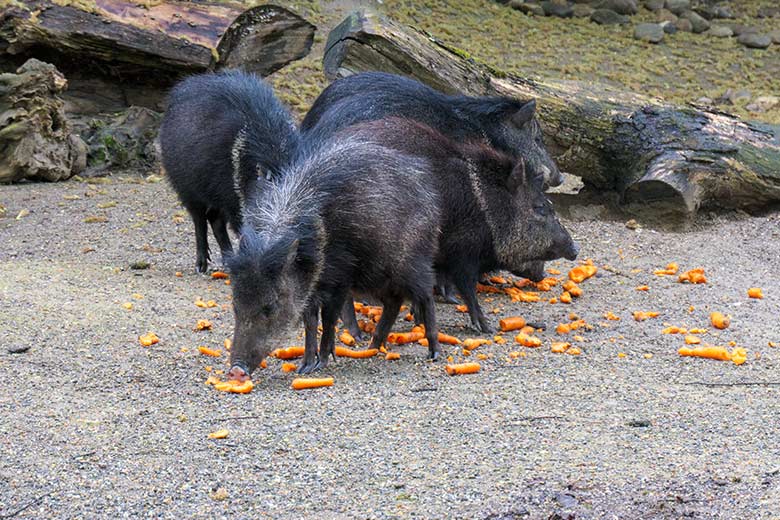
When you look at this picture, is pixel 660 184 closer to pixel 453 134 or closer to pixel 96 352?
pixel 453 134

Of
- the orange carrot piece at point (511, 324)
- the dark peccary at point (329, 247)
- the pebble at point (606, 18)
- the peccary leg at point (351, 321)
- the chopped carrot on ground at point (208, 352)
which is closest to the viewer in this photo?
the dark peccary at point (329, 247)

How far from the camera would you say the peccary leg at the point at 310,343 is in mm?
4938

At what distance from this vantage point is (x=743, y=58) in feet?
43.9

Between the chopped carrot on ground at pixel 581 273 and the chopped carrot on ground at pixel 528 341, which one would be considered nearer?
the chopped carrot on ground at pixel 528 341

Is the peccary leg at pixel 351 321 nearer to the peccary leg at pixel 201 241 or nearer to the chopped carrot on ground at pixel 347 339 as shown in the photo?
the chopped carrot on ground at pixel 347 339

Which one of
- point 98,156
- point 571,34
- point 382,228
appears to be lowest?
point 98,156

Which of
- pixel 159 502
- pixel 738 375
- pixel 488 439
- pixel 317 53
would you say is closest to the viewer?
pixel 159 502

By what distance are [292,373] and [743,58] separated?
1019 cm

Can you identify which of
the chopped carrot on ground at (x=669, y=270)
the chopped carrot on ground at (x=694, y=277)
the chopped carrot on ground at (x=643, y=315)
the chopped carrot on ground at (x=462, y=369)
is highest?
the chopped carrot on ground at (x=462, y=369)

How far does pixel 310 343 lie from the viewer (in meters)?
4.97

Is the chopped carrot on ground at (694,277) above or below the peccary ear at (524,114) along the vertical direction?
below

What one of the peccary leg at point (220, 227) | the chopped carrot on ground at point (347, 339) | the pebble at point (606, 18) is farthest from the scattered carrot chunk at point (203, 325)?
the pebble at point (606, 18)

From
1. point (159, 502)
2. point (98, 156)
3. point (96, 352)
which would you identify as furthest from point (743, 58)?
point (159, 502)

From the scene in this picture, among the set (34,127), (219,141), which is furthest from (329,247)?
(34,127)
